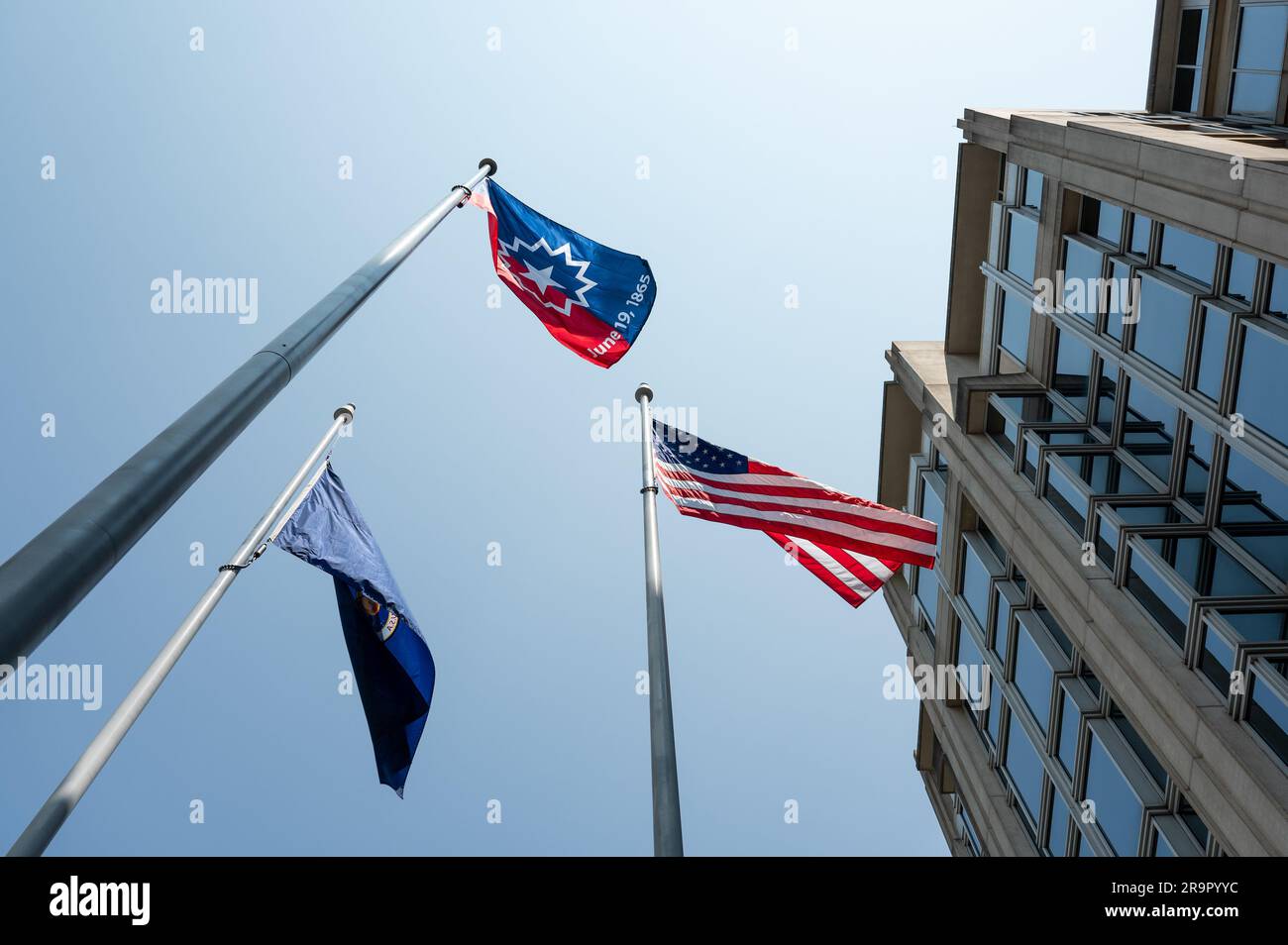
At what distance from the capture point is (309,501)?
13117 millimetres

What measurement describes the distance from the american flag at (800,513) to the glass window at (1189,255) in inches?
211

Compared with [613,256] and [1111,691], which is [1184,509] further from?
[613,256]

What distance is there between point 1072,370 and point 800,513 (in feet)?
26.9

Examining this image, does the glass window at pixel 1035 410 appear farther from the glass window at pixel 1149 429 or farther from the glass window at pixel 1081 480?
the glass window at pixel 1149 429

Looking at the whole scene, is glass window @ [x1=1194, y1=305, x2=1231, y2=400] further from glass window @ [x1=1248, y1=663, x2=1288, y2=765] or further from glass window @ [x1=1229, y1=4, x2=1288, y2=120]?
glass window @ [x1=1229, y1=4, x2=1288, y2=120]

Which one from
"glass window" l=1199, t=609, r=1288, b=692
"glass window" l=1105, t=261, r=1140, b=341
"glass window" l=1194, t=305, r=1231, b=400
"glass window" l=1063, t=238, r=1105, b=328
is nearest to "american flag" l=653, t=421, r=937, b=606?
"glass window" l=1199, t=609, r=1288, b=692

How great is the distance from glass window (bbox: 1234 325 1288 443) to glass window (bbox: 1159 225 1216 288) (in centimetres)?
158

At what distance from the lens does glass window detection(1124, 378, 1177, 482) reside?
16703 mm

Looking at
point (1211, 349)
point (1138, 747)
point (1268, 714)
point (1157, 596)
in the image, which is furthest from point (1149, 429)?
point (1268, 714)

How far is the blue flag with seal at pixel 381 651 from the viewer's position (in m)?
11.8

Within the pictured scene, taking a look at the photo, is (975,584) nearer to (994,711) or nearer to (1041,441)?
(994,711)

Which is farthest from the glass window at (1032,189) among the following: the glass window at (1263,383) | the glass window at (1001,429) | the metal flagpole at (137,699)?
the metal flagpole at (137,699)
